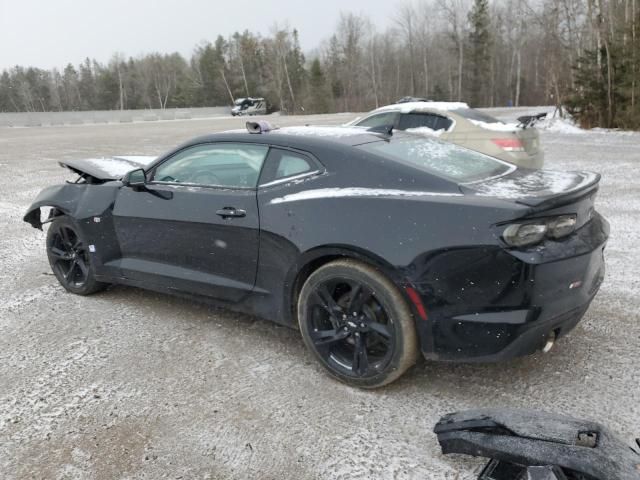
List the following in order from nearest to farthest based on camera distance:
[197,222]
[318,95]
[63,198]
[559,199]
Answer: [559,199] < [197,222] < [63,198] < [318,95]

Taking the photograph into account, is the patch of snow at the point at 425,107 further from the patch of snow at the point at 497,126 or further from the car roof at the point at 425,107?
the patch of snow at the point at 497,126

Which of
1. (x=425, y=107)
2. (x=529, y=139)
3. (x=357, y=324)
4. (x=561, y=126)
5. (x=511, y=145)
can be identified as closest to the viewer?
(x=357, y=324)

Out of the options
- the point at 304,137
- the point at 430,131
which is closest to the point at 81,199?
the point at 304,137

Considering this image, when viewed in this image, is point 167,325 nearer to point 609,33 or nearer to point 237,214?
point 237,214

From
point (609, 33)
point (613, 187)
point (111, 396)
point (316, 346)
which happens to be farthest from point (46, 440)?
point (609, 33)

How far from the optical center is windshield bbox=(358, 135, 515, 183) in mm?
3051

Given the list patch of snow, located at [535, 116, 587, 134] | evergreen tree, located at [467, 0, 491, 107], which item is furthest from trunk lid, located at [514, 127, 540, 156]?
evergreen tree, located at [467, 0, 491, 107]

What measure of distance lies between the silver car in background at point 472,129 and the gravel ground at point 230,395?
3.12 m

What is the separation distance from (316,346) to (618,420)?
1.62 meters

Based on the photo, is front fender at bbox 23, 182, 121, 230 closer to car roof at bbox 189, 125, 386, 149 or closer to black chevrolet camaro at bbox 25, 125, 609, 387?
black chevrolet camaro at bbox 25, 125, 609, 387

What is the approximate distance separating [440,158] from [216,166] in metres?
1.56

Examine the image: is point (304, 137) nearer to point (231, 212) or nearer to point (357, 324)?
point (231, 212)

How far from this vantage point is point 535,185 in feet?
9.53

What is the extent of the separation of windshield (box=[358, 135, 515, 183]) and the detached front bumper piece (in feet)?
4.23
